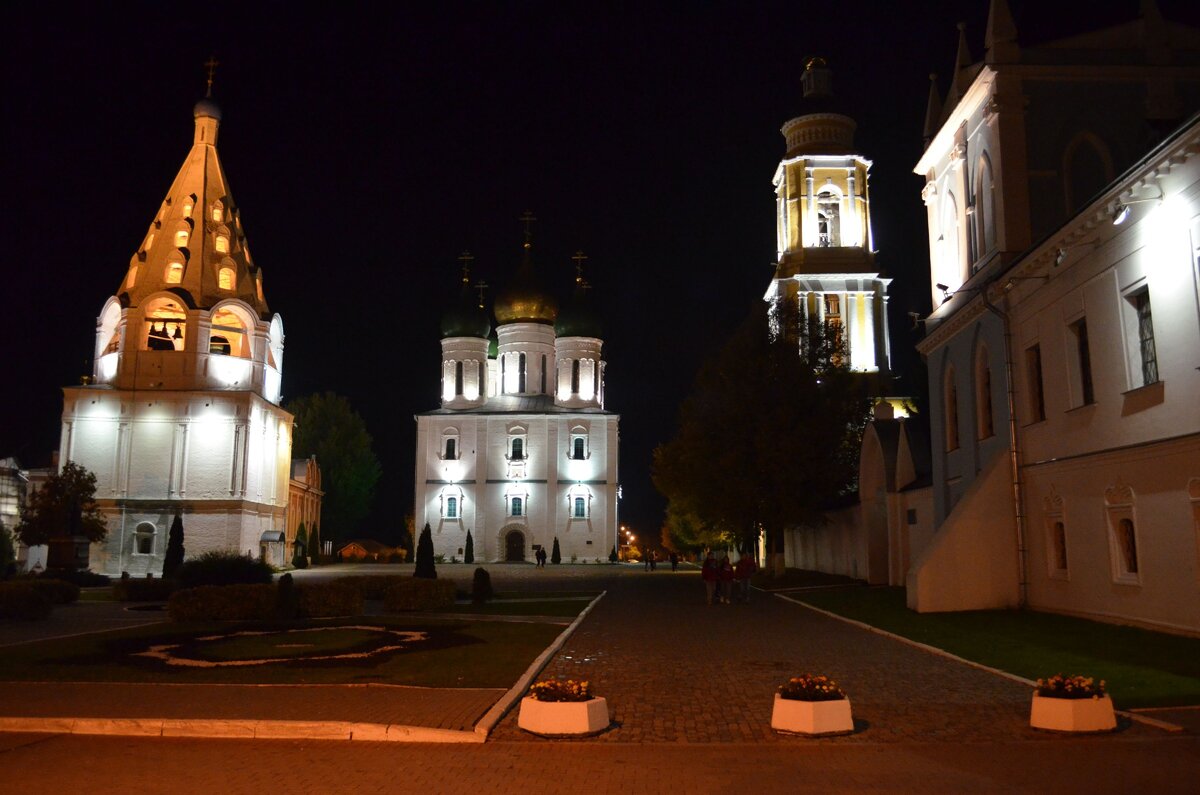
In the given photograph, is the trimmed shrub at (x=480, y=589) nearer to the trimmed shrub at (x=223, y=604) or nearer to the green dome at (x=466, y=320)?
the trimmed shrub at (x=223, y=604)

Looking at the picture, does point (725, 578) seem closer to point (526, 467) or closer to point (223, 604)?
point (223, 604)

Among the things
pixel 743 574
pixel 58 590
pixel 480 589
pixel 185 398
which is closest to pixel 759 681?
pixel 743 574

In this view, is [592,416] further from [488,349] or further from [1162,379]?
[1162,379]

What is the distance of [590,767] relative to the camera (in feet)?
26.5

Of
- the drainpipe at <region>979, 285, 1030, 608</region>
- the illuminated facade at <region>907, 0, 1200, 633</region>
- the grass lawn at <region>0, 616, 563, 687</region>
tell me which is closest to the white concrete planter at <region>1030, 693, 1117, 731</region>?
the grass lawn at <region>0, 616, 563, 687</region>

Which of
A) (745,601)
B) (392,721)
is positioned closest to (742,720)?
(392,721)

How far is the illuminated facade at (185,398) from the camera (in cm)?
5219

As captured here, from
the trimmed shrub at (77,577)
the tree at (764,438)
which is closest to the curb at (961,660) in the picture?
the tree at (764,438)

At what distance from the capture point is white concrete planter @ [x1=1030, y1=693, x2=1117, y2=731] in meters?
8.80

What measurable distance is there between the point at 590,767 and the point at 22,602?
1833 cm

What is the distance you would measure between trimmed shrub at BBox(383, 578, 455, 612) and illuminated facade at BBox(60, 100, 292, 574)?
30673 millimetres

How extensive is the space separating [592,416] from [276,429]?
70.4ft

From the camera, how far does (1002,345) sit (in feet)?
71.1

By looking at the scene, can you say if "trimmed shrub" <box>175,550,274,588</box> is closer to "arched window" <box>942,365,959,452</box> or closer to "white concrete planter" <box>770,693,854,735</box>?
"arched window" <box>942,365,959,452</box>
